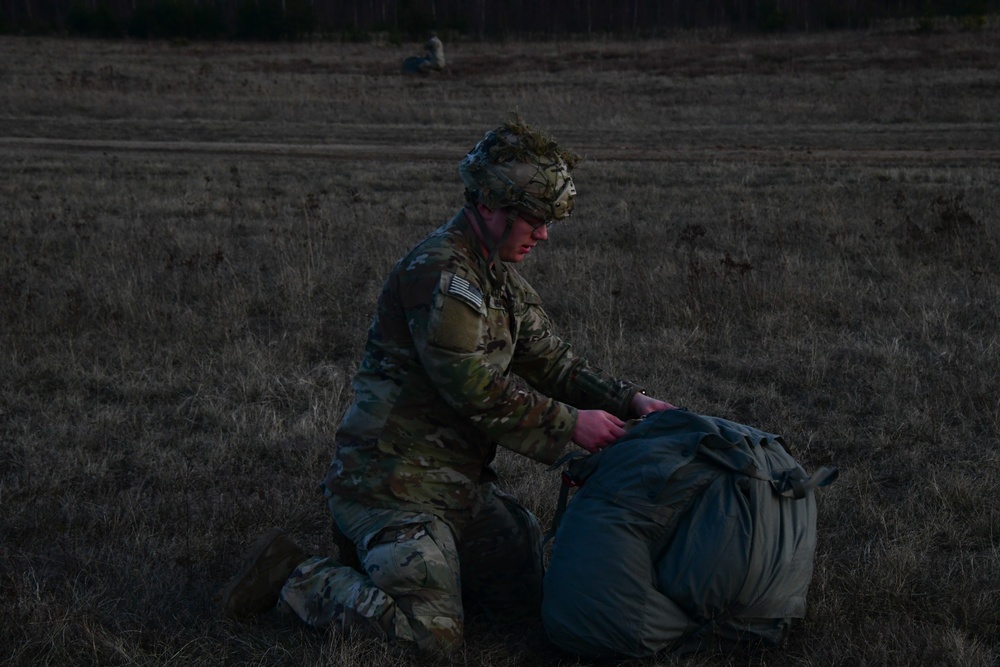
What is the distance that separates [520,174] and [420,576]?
1227 mm

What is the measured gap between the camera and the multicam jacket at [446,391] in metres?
3.07

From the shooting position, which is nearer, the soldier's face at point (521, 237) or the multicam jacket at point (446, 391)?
the multicam jacket at point (446, 391)

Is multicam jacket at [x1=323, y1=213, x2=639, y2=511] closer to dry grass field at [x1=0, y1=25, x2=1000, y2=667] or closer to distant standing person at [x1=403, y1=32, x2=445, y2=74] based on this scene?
dry grass field at [x1=0, y1=25, x2=1000, y2=667]

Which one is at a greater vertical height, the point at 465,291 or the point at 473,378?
the point at 465,291

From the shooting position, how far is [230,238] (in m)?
9.16

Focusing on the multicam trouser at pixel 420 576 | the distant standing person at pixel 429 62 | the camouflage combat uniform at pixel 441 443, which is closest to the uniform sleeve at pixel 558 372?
the camouflage combat uniform at pixel 441 443

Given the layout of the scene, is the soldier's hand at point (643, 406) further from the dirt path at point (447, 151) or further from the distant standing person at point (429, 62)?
the distant standing person at point (429, 62)

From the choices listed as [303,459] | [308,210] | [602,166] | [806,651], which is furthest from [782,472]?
[602,166]

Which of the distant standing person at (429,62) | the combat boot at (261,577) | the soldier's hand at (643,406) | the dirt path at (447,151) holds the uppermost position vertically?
the distant standing person at (429,62)

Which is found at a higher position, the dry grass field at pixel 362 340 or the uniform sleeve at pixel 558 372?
the uniform sleeve at pixel 558 372

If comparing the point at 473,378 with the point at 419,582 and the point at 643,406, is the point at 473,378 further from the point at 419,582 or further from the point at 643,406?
the point at 643,406

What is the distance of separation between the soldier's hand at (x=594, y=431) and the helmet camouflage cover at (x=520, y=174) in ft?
2.03

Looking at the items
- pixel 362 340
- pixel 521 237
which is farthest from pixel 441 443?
pixel 362 340

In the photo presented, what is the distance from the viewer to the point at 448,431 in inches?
130
